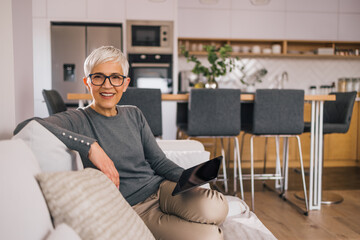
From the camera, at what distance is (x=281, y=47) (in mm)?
5043

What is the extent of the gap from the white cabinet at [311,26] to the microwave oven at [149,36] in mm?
2040

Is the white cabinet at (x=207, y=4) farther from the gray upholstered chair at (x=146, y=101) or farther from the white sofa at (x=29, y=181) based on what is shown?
the white sofa at (x=29, y=181)

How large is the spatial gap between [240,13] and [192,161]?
3.84 meters

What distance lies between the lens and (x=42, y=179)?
0.74 meters

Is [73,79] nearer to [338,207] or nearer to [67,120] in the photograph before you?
[67,120]

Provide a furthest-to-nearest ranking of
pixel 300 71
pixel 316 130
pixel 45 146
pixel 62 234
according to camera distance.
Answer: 1. pixel 300 71
2. pixel 316 130
3. pixel 45 146
4. pixel 62 234

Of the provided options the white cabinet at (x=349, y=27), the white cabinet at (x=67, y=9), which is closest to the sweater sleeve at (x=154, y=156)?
the white cabinet at (x=67, y=9)

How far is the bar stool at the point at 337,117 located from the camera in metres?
2.91

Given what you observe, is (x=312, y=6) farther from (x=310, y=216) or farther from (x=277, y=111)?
(x=310, y=216)

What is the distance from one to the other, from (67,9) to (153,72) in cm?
137

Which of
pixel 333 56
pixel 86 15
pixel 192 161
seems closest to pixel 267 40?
pixel 333 56

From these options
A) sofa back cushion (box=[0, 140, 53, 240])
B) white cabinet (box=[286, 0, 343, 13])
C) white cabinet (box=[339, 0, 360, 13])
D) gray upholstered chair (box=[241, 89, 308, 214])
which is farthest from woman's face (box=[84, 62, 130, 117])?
white cabinet (box=[339, 0, 360, 13])

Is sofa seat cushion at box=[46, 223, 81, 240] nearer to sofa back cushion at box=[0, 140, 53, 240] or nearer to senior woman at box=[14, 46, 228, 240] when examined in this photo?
sofa back cushion at box=[0, 140, 53, 240]

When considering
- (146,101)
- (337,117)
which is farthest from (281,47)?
(146,101)
